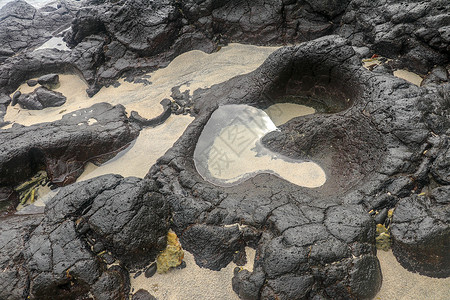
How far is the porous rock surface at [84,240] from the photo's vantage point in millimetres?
2717

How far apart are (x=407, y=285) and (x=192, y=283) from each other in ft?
6.45

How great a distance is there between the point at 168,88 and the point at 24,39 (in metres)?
4.85

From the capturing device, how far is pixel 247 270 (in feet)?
9.40

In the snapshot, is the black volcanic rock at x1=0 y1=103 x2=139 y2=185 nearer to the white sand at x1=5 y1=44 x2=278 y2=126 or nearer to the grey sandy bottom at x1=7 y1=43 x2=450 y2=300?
the grey sandy bottom at x1=7 y1=43 x2=450 y2=300

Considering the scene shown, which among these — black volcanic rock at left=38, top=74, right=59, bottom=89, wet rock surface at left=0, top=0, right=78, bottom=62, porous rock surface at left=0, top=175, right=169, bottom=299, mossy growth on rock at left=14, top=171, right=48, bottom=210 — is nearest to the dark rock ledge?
porous rock surface at left=0, top=175, right=169, bottom=299

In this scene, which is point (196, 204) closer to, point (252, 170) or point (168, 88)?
point (252, 170)

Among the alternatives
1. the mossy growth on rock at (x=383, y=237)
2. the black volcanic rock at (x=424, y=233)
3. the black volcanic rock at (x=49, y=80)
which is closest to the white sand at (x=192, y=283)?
the mossy growth on rock at (x=383, y=237)

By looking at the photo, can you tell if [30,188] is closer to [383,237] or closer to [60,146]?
[60,146]

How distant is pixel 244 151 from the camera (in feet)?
13.5

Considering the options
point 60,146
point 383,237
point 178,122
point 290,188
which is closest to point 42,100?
point 60,146

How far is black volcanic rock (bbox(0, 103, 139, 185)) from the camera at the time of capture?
402 cm

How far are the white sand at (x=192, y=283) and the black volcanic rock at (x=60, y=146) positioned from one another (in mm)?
2122

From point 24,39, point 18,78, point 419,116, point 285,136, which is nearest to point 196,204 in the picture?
point 285,136

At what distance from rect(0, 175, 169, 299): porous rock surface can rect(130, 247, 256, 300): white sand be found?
0.21 metres
